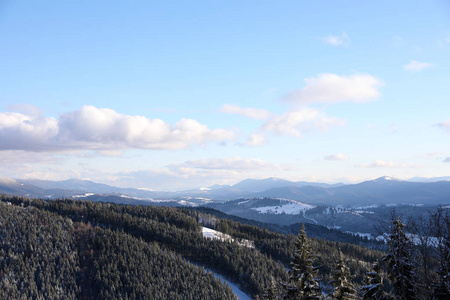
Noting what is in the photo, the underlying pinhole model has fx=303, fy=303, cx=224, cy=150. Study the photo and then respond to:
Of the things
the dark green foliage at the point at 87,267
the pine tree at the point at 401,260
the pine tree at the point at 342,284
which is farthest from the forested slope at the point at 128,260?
the pine tree at the point at 401,260

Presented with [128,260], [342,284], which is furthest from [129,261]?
[342,284]

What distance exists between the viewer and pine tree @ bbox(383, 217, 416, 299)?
108 feet

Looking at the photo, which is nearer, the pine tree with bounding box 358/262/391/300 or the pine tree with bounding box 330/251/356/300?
the pine tree with bounding box 358/262/391/300

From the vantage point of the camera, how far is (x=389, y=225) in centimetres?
3597

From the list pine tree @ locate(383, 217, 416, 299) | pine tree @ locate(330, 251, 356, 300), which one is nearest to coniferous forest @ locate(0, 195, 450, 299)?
pine tree @ locate(330, 251, 356, 300)

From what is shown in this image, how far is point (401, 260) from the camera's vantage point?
3253 centimetres

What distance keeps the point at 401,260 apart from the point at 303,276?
1107 cm

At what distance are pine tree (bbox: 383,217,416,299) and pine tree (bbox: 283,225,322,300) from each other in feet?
29.2

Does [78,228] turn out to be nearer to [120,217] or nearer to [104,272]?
[120,217]

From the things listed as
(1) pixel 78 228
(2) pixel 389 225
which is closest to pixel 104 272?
(1) pixel 78 228

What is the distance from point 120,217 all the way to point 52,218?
128ft

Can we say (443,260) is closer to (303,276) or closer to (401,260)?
(401,260)

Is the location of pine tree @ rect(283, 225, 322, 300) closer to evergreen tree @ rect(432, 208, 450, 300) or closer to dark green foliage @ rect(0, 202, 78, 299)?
evergreen tree @ rect(432, 208, 450, 300)

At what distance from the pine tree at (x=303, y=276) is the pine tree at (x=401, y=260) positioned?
29.2 ft
